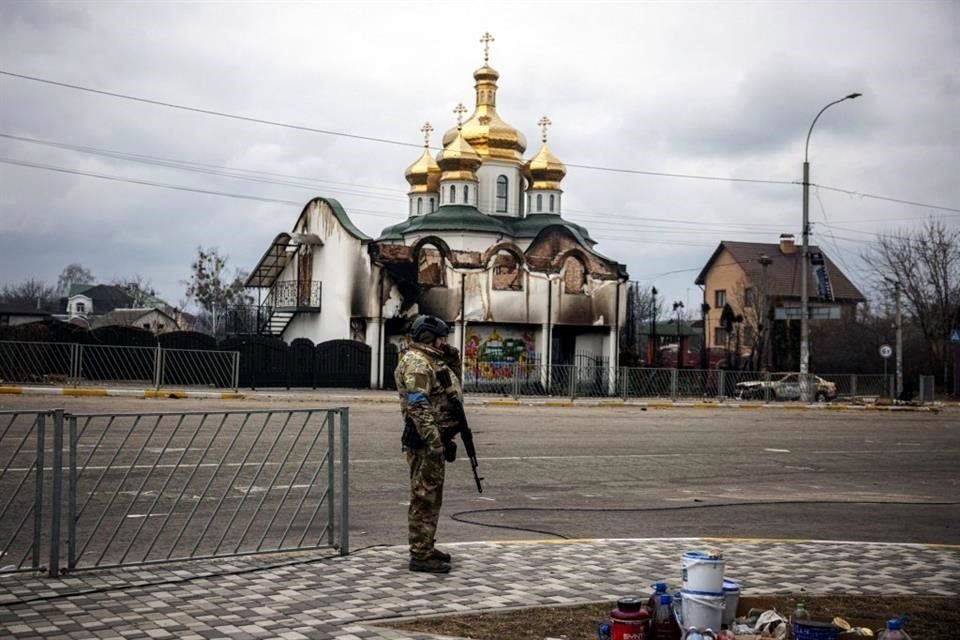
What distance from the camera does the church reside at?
4744 cm

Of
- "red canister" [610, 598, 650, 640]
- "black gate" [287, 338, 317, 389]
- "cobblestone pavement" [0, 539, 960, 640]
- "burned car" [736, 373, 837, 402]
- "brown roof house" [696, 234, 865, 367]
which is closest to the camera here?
"red canister" [610, 598, 650, 640]

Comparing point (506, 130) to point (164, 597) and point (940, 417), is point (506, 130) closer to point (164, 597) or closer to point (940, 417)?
point (940, 417)

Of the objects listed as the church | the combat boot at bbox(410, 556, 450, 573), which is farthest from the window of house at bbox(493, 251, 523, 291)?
the combat boot at bbox(410, 556, 450, 573)

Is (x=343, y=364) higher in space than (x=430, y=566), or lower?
higher

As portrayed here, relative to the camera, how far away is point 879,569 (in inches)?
328

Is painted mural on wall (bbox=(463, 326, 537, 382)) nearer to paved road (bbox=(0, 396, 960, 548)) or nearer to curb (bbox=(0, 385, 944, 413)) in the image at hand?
curb (bbox=(0, 385, 944, 413))

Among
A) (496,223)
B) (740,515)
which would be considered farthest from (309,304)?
(740,515)

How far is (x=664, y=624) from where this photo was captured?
5.99 m

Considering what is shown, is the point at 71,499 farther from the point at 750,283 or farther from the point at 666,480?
the point at 750,283

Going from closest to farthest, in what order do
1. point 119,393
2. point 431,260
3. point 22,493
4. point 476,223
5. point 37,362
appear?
1. point 22,493
2. point 119,393
3. point 37,362
4. point 431,260
5. point 476,223

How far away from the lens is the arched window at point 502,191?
66.1m

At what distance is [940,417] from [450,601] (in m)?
36.0

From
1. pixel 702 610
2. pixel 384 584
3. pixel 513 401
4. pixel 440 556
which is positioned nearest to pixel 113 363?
pixel 513 401

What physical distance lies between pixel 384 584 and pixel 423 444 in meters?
1.09
